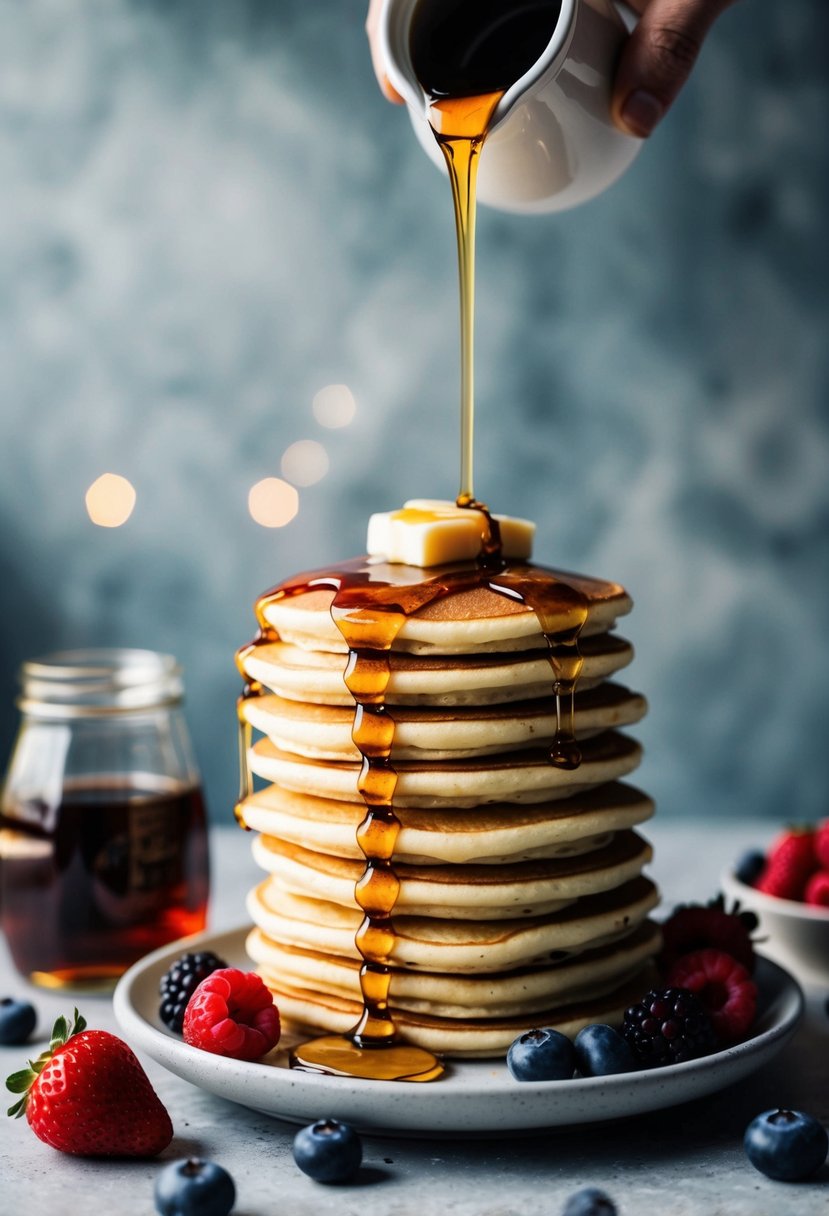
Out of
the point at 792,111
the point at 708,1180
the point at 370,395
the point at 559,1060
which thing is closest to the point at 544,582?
the point at 559,1060

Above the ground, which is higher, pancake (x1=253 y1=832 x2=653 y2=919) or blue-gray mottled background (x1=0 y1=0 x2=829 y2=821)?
blue-gray mottled background (x1=0 y1=0 x2=829 y2=821)

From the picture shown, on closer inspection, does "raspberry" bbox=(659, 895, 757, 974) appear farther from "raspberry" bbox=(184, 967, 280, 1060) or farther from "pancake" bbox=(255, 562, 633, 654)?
"raspberry" bbox=(184, 967, 280, 1060)

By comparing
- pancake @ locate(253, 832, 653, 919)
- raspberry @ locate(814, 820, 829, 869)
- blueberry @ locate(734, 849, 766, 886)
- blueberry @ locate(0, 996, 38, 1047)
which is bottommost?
blueberry @ locate(0, 996, 38, 1047)

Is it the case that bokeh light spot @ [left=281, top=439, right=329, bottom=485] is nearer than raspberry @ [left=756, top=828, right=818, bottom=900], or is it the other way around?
raspberry @ [left=756, top=828, right=818, bottom=900]

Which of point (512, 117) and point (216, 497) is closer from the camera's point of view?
point (512, 117)

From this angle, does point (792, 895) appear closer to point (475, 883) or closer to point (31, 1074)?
point (475, 883)

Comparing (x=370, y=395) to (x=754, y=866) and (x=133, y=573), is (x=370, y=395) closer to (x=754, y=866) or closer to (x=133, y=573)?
(x=133, y=573)

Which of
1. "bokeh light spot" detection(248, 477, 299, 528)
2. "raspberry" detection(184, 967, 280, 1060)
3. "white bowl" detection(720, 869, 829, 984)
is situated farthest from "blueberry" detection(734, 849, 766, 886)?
"bokeh light spot" detection(248, 477, 299, 528)
